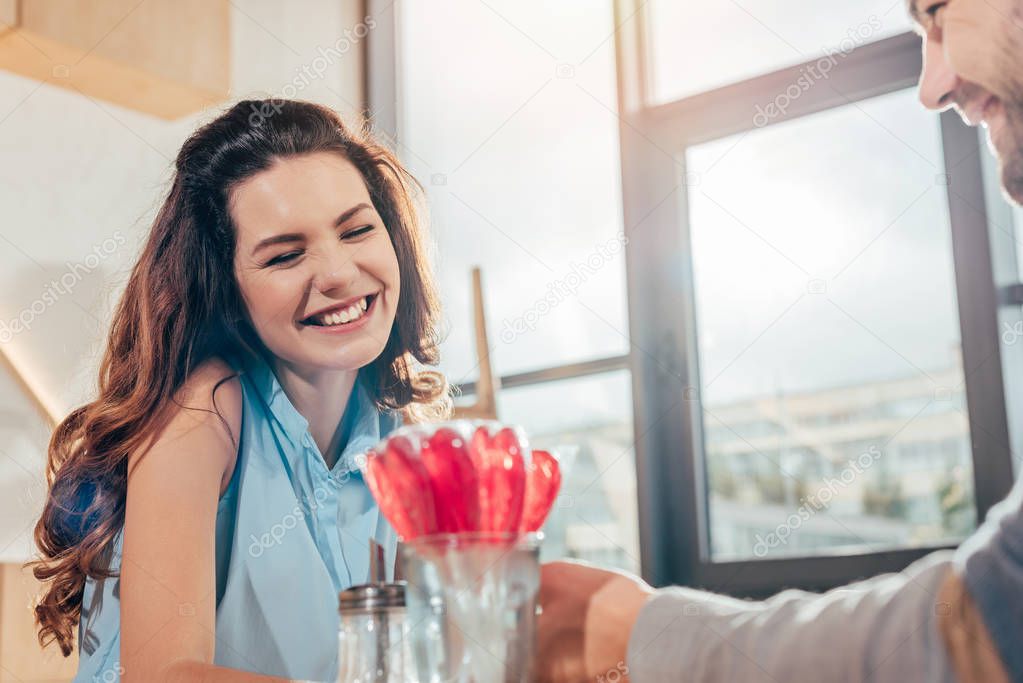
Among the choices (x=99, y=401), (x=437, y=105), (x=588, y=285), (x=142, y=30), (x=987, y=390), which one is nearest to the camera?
(x=99, y=401)

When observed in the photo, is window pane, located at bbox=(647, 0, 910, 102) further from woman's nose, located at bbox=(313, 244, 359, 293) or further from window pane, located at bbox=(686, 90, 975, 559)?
woman's nose, located at bbox=(313, 244, 359, 293)

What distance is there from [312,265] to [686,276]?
1.29 metres

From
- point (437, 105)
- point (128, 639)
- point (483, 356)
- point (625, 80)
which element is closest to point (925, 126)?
point (625, 80)

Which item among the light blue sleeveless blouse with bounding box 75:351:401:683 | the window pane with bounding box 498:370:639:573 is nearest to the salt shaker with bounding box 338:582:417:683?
the light blue sleeveless blouse with bounding box 75:351:401:683

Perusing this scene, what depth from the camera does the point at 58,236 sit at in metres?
1.93

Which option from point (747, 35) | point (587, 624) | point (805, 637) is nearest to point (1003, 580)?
point (805, 637)

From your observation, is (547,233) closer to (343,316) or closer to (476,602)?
(343,316)

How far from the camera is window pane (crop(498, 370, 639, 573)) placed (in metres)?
2.37

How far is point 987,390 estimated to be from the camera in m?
1.92

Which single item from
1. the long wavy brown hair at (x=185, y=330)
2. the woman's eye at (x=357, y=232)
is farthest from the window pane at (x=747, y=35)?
the woman's eye at (x=357, y=232)

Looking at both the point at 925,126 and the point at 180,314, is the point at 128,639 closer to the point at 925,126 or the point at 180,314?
the point at 180,314

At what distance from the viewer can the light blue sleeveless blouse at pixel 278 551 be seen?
104cm

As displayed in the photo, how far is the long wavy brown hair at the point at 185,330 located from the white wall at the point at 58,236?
40 centimetres

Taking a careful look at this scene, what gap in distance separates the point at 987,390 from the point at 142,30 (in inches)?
68.7
